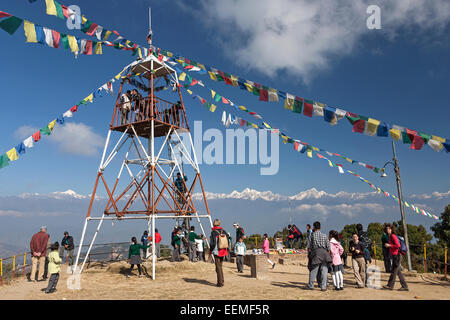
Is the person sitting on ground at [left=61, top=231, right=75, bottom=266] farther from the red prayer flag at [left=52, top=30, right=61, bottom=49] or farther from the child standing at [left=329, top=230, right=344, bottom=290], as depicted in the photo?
the child standing at [left=329, top=230, right=344, bottom=290]

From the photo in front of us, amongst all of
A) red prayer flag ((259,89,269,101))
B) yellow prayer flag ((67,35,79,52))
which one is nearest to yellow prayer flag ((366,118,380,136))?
red prayer flag ((259,89,269,101))

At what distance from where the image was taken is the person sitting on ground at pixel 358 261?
404 inches

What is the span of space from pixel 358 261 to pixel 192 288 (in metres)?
5.53

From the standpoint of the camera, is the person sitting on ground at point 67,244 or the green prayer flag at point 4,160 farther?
the person sitting on ground at point 67,244

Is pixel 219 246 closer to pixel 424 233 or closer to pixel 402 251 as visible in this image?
pixel 402 251

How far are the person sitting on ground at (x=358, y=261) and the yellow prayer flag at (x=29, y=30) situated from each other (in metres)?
11.7

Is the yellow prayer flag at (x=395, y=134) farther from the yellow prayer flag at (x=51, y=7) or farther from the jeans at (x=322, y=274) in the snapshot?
the yellow prayer flag at (x=51, y=7)

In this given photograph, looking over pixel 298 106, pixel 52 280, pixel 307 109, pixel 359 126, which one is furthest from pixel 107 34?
pixel 359 126

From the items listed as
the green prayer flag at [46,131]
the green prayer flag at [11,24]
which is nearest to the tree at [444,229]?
the green prayer flag at [46,131]

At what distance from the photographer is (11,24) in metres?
8.78
